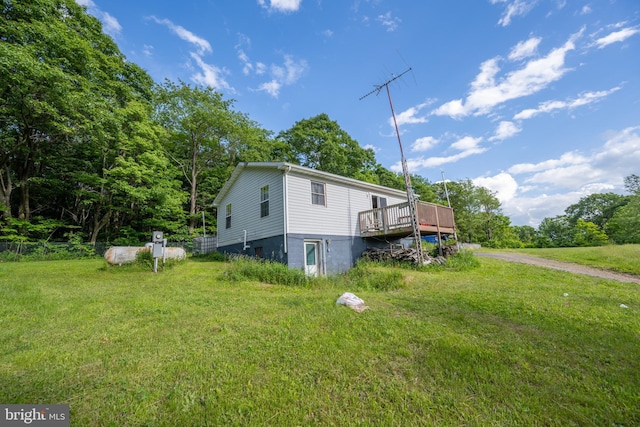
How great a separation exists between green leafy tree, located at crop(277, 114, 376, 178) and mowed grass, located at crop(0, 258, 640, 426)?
21130mm

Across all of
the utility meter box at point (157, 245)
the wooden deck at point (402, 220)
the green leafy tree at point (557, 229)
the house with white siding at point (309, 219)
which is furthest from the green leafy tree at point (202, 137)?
the green leafy tree at point (557, 229)

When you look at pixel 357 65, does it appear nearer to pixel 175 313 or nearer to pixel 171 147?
pixel 175 313

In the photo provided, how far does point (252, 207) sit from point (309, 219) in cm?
332

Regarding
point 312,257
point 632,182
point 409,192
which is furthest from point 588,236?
point 312,257

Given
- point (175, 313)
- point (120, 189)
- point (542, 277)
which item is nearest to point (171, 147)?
point (120, 189)

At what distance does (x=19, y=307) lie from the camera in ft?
16.6

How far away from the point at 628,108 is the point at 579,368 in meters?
9.35

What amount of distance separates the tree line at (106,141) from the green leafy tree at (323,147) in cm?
11

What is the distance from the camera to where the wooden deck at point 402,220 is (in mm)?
11141

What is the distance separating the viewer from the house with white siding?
1065 centimetres

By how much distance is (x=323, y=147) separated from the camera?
1016 inches

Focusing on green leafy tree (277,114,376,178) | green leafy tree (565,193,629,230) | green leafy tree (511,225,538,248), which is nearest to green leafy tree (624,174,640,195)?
green leafy tree (565,193,629,230)

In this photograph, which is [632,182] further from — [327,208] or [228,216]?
[228,216]

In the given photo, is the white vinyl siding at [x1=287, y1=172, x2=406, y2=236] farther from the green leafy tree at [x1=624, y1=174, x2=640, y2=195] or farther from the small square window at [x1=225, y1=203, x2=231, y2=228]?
the green leafy tree at [x1=624, y1=174, x2=640, y2=195]
